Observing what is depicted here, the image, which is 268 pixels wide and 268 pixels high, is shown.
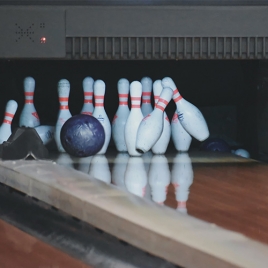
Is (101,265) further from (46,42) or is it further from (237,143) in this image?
(237,143)

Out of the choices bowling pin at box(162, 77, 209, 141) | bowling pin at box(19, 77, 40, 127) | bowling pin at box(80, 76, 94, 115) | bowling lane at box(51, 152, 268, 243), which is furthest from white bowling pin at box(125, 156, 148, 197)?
bowling pin at box(19, 77, 40, 127)

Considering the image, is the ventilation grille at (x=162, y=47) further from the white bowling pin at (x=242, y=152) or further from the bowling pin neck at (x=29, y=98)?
the white bowling pin at (x=242, y=152)

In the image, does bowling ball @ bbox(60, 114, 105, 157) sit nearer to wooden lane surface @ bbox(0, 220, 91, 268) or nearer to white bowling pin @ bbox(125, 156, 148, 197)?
white bowling pin @ bbox(125, 156, 148, 197)

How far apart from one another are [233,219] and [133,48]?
934mm

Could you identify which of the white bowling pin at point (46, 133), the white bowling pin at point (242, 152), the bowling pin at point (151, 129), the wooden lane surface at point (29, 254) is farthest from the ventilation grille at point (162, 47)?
the wooden lane surface at point (29, 254)

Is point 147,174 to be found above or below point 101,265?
above

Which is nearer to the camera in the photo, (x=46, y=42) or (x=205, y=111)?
(x=46, y=42)

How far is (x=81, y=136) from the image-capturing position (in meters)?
2.21

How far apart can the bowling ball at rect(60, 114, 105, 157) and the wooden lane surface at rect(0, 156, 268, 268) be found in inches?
19.5

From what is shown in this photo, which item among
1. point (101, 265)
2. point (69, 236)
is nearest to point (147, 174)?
point (69, 236)

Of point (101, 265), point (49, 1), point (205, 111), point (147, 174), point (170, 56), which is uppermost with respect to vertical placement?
point (49, 1)

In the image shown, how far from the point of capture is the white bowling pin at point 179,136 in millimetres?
2428

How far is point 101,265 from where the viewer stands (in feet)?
3.78

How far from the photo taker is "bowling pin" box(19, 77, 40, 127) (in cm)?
252
